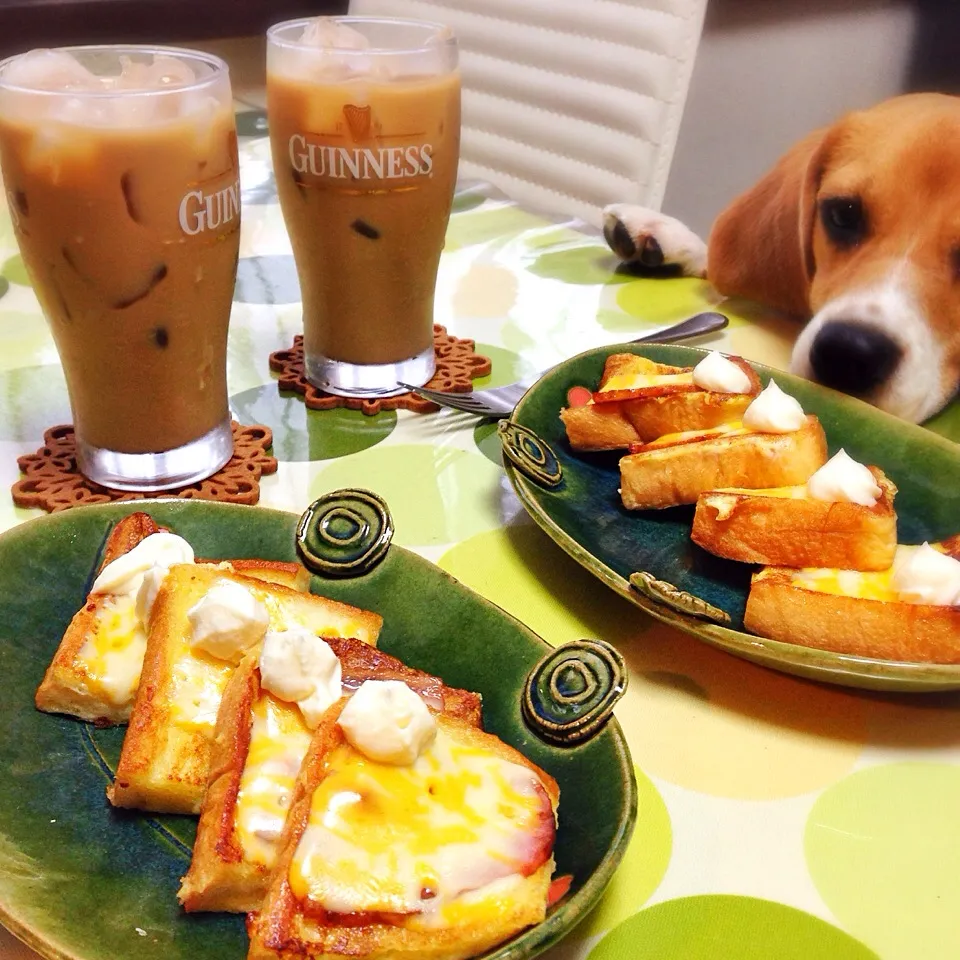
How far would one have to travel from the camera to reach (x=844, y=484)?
93cm

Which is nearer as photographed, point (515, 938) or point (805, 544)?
point (515, 938)

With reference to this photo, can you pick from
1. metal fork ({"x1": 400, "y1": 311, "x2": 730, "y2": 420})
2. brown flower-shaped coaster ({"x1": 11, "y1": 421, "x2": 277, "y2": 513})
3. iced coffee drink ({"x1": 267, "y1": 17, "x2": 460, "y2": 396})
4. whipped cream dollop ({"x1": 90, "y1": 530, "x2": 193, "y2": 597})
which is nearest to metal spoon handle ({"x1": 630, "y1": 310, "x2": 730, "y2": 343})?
metal fork ({"x1": 400, "y1": 311, "x2": 730, "y2": 420})

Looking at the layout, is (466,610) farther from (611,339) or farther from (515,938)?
(611,339)

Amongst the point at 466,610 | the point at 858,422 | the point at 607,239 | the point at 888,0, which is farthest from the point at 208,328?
the point at 888,0

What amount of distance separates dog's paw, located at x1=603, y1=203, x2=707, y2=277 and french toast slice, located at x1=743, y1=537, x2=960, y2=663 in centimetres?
100

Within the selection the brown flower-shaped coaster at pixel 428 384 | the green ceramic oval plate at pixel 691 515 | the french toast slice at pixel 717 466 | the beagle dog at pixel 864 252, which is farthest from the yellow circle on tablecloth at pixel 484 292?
the french toast slice at pixel 717 466

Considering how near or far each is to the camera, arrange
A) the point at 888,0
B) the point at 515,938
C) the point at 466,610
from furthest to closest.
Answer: the point at 888,0
the point at 466,610
the point at 515,938

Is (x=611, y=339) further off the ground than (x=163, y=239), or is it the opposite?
(x=163, y=239)

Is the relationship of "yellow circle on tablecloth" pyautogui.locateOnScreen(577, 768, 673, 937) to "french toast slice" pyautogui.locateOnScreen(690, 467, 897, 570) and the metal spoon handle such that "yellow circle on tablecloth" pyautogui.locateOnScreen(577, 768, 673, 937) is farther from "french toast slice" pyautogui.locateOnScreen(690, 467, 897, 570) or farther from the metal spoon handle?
the metal spoon handle

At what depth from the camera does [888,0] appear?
2.61m

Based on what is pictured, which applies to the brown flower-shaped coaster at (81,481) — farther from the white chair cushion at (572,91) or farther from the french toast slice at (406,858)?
the white chair cushion at (572,91)

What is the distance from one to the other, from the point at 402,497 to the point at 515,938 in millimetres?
595

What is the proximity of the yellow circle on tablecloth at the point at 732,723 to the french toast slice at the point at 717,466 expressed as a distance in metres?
0.20

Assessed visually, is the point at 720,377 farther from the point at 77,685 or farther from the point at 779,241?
the point at 77,685
